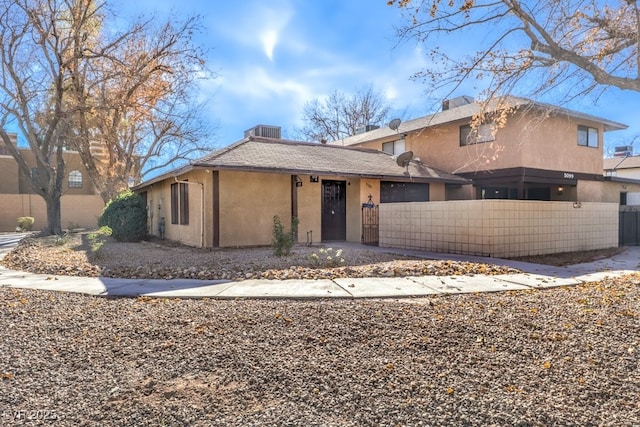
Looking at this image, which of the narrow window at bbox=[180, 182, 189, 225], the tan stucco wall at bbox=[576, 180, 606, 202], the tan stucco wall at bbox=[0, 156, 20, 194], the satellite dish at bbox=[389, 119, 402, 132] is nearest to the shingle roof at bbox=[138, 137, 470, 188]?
the narrow window at bbox=[180, 182, 189, 225]

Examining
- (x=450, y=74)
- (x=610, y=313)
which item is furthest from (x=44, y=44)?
(x=610, y=313)

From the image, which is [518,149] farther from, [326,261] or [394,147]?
[326,261]

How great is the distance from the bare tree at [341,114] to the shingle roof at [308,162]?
1749 cm

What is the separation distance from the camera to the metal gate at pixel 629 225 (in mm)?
15414

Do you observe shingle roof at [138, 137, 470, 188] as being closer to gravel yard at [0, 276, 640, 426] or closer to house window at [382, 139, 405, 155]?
house window at [382, 139, 405, 155]

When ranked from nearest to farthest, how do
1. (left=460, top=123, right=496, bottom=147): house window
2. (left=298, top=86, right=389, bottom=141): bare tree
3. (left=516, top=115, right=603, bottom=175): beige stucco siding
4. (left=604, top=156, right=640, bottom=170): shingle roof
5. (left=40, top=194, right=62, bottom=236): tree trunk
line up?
(left=460, top=123, right=496, bottom=147): house window
(left=516, top=115, right=603, bottom=175): beige stucco siding
(left=40, top=194, right=62, bottom=236): tree trunk
(left=604, top=156, right=640, bottom=170): shingle roof
(left=298, top=86, right=389, bottom=141): bare tree

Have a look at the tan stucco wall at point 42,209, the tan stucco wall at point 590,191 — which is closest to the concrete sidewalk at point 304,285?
the tan stucco wall at point 590,191

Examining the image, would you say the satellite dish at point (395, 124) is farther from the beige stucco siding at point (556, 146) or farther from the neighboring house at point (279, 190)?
the beige stucco siding at point (556, 146)

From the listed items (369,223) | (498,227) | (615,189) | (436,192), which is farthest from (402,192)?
(615,189)

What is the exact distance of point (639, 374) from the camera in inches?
124

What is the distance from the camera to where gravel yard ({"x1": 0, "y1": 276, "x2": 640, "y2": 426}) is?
8.52 ft

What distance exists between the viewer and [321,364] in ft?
10.9

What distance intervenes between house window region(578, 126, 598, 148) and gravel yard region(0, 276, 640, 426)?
48.5 ft

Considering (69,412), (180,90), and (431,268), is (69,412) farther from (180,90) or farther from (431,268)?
(180,90)
